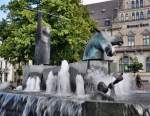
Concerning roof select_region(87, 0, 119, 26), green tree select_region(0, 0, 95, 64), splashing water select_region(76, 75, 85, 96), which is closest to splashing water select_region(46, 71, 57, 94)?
splashing water select_region(76, 75, 85, 96)

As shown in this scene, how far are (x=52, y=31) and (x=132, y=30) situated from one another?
30.6 m

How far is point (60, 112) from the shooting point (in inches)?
424

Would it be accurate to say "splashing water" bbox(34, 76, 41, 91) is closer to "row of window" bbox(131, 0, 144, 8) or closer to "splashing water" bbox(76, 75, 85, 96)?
"splashing water" bbox(76, 75, 85, 96)

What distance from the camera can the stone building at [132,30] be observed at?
59.3m

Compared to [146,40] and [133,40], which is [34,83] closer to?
[146,40]

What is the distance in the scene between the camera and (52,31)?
33344mm

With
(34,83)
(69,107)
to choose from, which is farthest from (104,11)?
(69,107)

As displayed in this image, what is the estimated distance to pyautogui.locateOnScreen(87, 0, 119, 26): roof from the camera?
66250 mm

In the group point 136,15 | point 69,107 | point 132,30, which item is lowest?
point 69,107

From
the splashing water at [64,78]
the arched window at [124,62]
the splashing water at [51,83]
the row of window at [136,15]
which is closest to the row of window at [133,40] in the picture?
the arched window at [124,62]

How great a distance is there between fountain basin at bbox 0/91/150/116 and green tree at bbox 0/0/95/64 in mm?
20352

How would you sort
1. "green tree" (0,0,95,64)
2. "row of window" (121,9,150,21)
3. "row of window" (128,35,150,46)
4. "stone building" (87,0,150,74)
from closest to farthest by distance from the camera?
1. "green tree" (0,0,95,64)
2. "stone building" (87,0,150,74)
3. "row of window" (121,9,150,21)
4. "row of window" (128,35,150,46)

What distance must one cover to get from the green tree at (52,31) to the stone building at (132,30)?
81.4 ft

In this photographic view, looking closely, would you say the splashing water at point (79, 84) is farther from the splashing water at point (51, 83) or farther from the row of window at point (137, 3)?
the row of window at point (137, 3)
